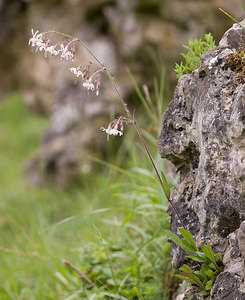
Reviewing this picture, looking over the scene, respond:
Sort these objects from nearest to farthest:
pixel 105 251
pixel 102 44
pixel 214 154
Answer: pixel 214 154 < pixel 105 251 < pixel 102 44

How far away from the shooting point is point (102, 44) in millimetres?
4852

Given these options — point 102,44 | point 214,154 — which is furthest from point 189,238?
point 102,44

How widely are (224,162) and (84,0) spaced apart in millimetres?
4034

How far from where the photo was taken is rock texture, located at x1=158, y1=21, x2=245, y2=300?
115cm

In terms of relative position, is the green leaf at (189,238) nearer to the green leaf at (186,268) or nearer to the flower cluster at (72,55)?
the green leaf at (186,268)

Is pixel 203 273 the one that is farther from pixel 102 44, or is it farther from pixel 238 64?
pixel 102 44

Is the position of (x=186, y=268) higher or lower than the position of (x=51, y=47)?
lower

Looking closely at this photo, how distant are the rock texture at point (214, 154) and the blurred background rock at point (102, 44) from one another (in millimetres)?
2609

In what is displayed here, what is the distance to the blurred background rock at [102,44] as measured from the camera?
14.3 ft

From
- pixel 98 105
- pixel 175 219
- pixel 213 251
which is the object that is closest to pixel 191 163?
pixel 175 219

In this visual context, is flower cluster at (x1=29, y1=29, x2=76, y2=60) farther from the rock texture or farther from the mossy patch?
the mossy patch

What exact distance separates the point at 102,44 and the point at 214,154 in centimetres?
386

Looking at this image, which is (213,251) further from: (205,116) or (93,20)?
(93,20)

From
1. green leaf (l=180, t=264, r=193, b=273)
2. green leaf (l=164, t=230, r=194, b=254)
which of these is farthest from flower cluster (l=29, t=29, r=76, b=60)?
green leaf (l=180, t=264, r=193, b=273)
